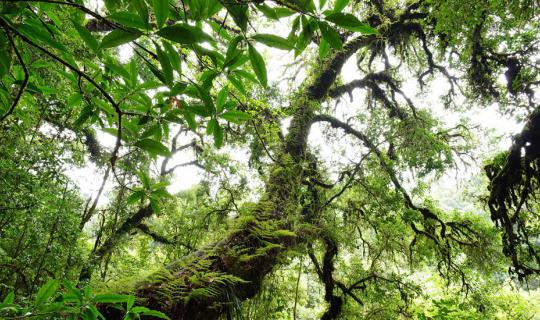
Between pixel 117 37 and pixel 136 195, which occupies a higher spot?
pixel 117 37

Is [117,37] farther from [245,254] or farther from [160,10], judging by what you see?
[245,254]

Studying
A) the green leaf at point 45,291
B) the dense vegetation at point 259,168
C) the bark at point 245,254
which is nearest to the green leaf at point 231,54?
the dense vegetation at point 259,168

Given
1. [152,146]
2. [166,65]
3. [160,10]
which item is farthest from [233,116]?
[160,10]

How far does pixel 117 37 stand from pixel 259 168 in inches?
186

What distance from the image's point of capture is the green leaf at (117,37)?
725mm

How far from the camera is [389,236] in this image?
5.28m

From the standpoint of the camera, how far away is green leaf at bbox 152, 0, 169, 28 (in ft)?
2.25

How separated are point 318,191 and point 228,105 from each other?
4.48 meters

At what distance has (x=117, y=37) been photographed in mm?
735

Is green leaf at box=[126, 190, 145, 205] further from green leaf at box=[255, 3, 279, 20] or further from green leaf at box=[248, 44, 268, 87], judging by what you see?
green leaf at box=[255, 3, 279, 20]

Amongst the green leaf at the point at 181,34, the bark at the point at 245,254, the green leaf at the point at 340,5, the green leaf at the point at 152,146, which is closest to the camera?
the green leaf at the point at 181,34

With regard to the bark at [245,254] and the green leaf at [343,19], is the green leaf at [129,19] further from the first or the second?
the bark at [245,254]

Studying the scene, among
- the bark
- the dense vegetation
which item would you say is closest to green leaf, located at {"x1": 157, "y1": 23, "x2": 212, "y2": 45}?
the dense vegetation

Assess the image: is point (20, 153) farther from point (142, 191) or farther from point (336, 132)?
point (336, 132)
